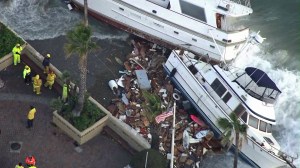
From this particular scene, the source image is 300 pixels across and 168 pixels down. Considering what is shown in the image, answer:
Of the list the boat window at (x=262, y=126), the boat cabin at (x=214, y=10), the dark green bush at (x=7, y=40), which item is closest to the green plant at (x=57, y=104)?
the dark green bush at (x=7, y=40)

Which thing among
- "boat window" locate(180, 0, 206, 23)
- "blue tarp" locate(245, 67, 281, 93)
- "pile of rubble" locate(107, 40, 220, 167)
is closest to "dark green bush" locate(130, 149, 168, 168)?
"pile of rubble" locate(107, 40, 220, 167)

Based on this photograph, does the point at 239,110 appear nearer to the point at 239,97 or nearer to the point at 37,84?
the point at 239,97

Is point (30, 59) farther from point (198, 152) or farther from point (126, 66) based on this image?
point (198, 152)

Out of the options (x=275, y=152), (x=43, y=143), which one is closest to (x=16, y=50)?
(x=43, y=143)

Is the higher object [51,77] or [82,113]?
[51,77]

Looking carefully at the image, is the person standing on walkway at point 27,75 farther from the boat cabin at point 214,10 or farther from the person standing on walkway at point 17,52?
the boat cabin at point 214,10
